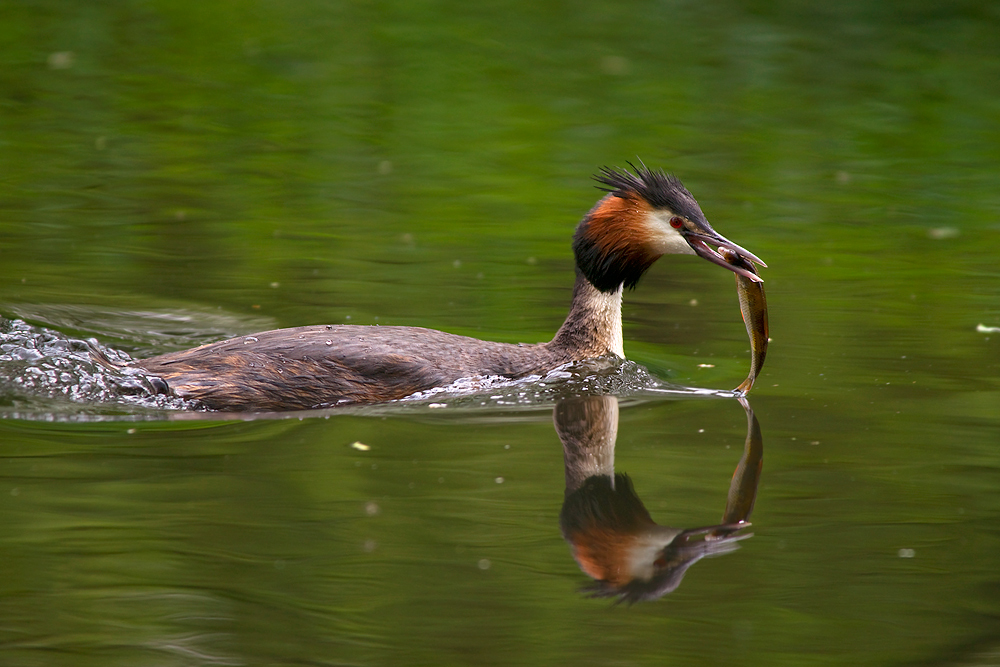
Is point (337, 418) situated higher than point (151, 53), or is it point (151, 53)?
point (151, 53)

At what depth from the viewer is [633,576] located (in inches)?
206

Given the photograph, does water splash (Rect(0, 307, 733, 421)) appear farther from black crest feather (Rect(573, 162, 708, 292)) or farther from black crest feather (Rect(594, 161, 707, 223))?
black crest feather (Rect(594, 161, 707, 223))

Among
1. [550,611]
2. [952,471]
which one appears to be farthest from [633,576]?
[952,471]

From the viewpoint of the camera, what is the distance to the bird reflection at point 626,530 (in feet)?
17.1

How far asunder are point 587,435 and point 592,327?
148cm

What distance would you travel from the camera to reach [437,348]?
7867 mm

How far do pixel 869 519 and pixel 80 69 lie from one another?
15.4 metres

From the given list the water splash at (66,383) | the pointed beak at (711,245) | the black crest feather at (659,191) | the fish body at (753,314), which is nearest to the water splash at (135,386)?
the water splash at (66,383)

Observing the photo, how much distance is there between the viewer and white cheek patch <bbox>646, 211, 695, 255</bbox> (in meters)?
8.19

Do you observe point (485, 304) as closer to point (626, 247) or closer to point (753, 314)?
point (626, 247)

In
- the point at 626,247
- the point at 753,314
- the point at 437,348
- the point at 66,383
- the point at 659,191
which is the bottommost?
the point at 66,383

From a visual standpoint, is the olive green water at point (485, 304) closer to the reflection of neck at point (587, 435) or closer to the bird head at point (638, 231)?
the reflection of neck at point (587, 435)

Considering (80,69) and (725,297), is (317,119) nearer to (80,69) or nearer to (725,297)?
(80,69)

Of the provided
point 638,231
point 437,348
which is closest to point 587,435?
point 437,348
